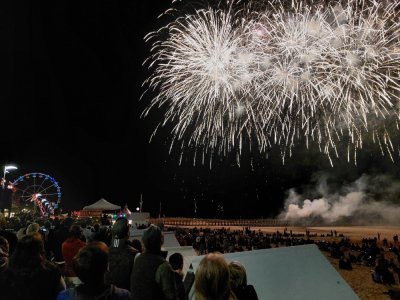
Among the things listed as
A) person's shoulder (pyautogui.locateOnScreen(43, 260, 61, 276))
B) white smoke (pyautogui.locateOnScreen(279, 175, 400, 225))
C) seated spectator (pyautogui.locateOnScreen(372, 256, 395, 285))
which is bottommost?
seated spectator (pyautogui.locateOnScreen(372, 256, 395, 285))

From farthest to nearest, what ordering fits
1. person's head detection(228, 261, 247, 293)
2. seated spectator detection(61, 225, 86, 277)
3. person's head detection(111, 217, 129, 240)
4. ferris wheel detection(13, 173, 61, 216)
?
ferris wheel detection(13, 173, 61, 216) → seated spectator detection(61, 225, 86, 277) → person's head detection(111, 217, 129, 240) → person's head detection(228, 261, 247, 293)

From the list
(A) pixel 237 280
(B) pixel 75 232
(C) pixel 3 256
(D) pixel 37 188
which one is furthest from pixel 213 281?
(D) pixel 37 188

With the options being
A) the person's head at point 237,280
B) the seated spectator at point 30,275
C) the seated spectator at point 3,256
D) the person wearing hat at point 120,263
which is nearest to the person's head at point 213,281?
the person's head at point 237,280

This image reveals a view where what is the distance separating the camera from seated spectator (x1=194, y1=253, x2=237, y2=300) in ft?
9.56

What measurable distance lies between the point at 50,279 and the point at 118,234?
136 cm

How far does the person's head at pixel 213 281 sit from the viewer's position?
9.56 ft

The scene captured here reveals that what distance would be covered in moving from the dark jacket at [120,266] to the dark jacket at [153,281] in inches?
19.8

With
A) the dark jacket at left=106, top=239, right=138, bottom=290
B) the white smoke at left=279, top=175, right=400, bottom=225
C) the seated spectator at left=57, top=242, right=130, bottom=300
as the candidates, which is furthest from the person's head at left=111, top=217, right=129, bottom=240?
the white smoke at left=279, top=175, right=400, bottom=225

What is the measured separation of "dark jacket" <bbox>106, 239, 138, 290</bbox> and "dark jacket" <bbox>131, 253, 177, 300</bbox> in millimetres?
503

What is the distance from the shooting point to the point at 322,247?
25.3 m

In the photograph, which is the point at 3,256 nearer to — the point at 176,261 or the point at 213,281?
the point at 176,261

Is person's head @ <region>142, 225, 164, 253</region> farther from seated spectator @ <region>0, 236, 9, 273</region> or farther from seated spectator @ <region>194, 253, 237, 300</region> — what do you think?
seated spectator @ <region>0, 236, 9, 273</region>

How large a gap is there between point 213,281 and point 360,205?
8203 cm

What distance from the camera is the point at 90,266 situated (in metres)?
2.75
